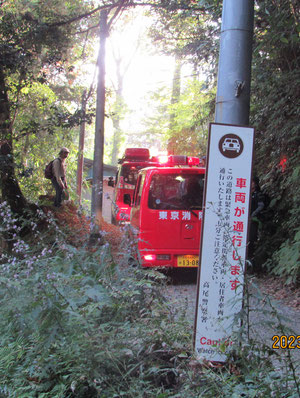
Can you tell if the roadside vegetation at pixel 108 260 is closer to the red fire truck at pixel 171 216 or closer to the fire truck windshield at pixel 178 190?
the red fire truck at pixel 171 216

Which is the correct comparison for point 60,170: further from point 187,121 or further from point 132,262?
point 187,121

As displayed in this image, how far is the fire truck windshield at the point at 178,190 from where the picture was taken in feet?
25.9

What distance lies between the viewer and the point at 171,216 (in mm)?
7812

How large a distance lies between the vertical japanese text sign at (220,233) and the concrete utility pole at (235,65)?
1.57 feet

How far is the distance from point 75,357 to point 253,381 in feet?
4.08

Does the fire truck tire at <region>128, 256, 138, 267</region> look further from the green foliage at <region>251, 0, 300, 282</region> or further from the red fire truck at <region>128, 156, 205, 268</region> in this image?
the green foliage at <region>251, 0, 300, 282</region>

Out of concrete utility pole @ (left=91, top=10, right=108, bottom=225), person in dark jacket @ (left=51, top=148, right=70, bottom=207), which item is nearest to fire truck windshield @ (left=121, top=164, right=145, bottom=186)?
concrete utility pole @ (left=91, top=10, right=108, bottom=225)

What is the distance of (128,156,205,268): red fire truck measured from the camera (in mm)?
7785

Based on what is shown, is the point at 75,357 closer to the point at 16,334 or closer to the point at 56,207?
the point at 16,334

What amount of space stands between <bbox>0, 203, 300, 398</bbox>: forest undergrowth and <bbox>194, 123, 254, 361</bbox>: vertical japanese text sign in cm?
23

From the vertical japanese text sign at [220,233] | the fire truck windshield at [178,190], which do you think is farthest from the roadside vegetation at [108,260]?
the fire truck windshield at [178,190]

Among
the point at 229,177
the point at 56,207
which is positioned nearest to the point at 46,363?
the point at 229,177

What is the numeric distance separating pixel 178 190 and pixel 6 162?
4.89 meters

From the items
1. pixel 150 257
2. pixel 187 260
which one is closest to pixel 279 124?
pixel 187 260
